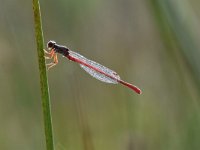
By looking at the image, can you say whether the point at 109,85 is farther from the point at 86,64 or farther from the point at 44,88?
the point at 44,88

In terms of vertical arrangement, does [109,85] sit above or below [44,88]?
above

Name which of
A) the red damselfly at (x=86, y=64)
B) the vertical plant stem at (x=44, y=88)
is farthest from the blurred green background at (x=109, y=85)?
the vertical plant stem at (x=44, y=88)

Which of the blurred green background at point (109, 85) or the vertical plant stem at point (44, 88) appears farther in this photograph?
the blurred green background at point (109, 85)

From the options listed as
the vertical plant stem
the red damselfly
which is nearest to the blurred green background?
the red damselfly

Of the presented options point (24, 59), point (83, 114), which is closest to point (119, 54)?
point (24, 59)

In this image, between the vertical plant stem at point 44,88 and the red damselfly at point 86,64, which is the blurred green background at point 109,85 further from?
the vertical plant stem at point 44,88

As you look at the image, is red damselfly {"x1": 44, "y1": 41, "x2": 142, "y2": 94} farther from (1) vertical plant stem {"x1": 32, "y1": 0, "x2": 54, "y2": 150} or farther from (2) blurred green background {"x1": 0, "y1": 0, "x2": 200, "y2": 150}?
(1) vertical plant stem {"x1": 32, "y1": 0, "x2": 54, "y2": 150}

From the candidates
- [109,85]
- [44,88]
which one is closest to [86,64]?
Result: [44,88]

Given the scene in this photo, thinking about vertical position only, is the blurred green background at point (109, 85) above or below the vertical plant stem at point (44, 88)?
above

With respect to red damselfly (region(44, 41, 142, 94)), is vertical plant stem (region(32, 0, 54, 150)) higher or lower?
lower
